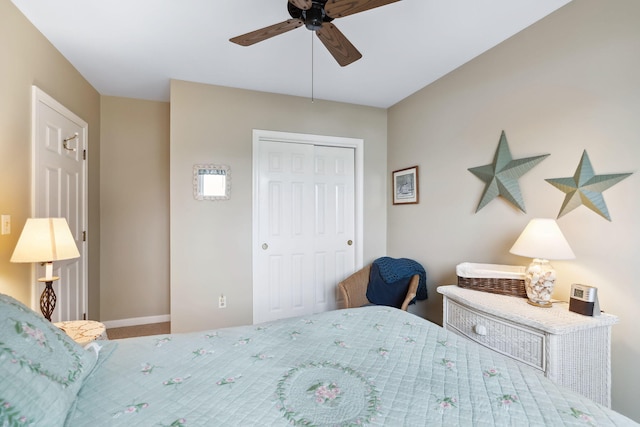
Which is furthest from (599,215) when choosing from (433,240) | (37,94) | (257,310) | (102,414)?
(37,94)

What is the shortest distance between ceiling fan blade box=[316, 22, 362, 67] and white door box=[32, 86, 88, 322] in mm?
1966

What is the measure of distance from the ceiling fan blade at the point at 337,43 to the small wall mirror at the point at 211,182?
5.36ft

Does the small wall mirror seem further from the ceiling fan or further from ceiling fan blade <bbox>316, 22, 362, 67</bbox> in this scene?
ceiling fan blade <bbox>316, 22, 362, 67</bbox>

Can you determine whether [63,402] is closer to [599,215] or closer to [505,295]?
[505,295]

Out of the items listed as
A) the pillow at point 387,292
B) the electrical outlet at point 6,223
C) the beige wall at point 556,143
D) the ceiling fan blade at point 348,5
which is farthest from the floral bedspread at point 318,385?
the ceiling fan blade at point 348,5

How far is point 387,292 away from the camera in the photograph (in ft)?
9.00

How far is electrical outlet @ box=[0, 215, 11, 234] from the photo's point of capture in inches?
66.2

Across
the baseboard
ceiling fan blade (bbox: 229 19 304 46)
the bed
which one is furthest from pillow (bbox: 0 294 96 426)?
the baseboard

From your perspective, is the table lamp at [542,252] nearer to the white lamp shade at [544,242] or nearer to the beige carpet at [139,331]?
the white lamp shade at [544,242]

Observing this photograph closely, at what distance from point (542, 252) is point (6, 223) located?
3.10 metres

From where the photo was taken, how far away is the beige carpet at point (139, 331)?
304 centimetres

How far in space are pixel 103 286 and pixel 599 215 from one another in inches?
170

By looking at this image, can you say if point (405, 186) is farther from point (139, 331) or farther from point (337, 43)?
point (139, 331)

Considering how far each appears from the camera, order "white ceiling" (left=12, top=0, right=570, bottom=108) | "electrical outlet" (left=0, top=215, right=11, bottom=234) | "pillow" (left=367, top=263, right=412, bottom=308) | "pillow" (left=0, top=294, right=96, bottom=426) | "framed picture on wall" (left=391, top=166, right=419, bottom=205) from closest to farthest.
→ 1. "pillow" (left=0, top=294, right=96, bottom=426)
2. "electrical outlet" (left=0, top=215, right=11, bottom=234)
3. "white ceiling" (left=12, top=0, right=570, bottom=108)
4. "pillow" (left=367, top=263, right=412, bottom=308)
5. "framed picture on wall" (left=391, top=166, right=419, bottom=205)
